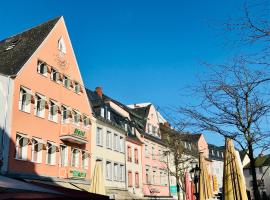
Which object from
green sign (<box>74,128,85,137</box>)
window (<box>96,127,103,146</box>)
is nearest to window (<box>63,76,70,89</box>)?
green sign (<box>74,128,85,137</box>)

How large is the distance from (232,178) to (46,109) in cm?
1616

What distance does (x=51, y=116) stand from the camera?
85.4ft

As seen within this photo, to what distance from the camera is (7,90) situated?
22.0 m

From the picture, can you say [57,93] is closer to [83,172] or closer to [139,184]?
[83,172]

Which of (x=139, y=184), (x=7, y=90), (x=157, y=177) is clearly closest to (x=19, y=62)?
(x=7, y=90)

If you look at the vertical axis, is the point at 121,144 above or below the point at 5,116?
below

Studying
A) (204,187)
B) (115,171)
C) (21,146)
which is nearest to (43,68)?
(21,146)

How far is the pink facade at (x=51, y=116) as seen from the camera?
22703mm

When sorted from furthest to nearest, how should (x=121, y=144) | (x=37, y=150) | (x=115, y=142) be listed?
(x=121, y=144)
(x=115, y=142)
(x=37, y=150)

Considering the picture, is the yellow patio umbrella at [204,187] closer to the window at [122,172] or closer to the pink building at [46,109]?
the pink building at [46,109]

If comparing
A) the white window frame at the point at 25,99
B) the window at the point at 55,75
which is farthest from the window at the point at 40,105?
the window at the point at 55,75

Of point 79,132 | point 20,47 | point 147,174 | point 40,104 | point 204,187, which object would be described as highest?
point 20,47

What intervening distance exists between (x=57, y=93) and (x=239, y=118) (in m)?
16.9

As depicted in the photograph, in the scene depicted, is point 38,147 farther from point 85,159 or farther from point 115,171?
point 115,171
